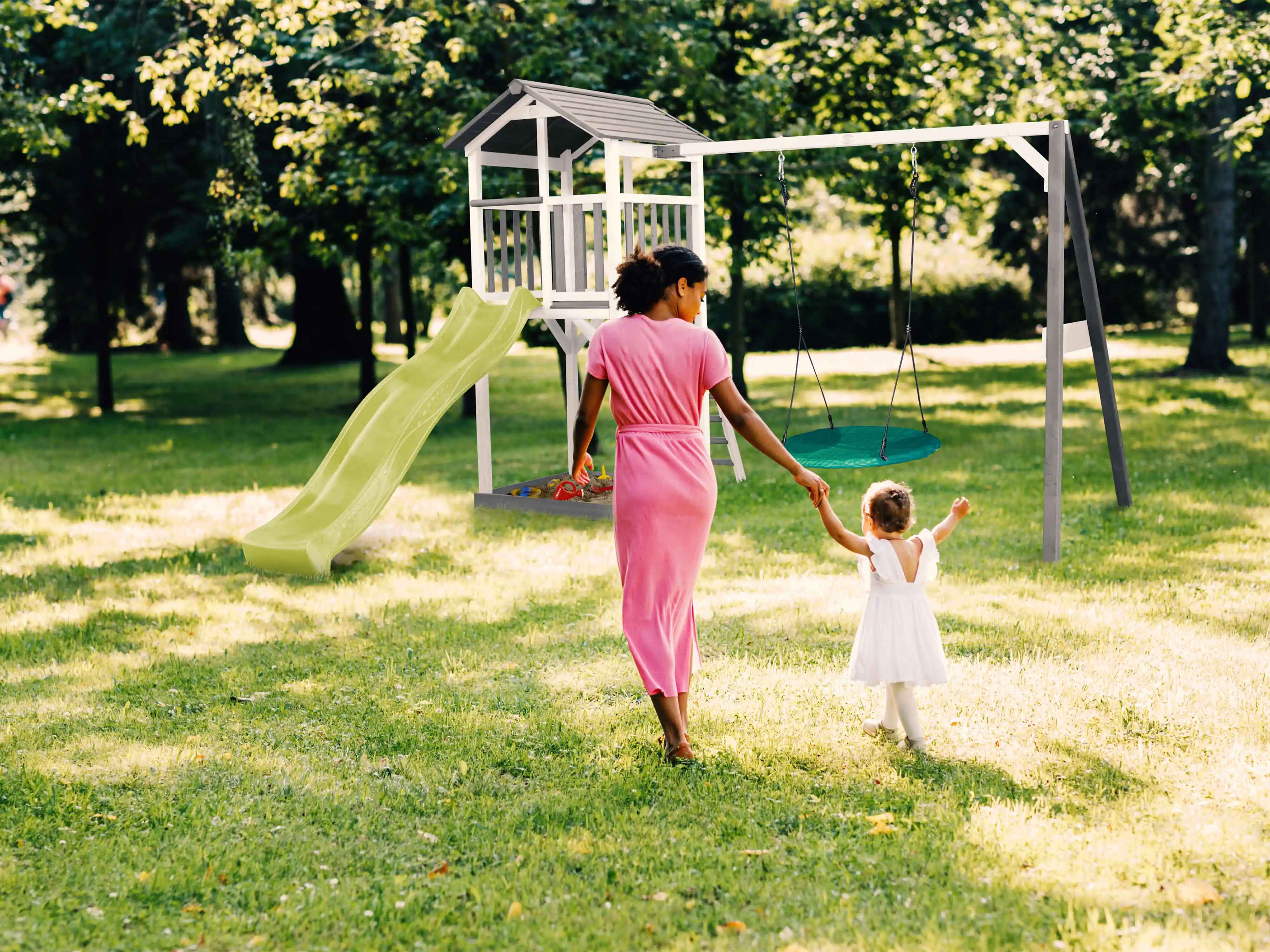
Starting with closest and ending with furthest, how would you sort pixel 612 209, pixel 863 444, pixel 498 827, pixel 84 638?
1. pixel 498 827
2. pixel 84 638
3. pixel 863 444
4. pixel 612 209

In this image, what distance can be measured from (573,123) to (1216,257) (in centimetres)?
1459

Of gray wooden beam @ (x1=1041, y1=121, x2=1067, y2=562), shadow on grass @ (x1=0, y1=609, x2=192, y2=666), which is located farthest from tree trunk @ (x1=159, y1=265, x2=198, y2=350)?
gray wooden beam @ (x1=1041, y1=121, x2=1067, y2=562)

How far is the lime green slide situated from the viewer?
8625 millimetres

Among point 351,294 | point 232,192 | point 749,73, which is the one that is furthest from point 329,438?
point 351,294

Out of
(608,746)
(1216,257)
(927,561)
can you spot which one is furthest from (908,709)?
(1216,257)

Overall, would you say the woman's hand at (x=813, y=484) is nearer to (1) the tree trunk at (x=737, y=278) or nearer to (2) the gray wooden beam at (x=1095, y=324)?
(2) the gray wooden beam at (x=1095, y=324)

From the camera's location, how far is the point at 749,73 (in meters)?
17.4

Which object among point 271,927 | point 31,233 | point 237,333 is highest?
point 31,233

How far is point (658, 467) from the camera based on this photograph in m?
4.95

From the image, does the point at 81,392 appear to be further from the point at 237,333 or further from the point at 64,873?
the point at 64,873

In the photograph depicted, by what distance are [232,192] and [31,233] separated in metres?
16.5

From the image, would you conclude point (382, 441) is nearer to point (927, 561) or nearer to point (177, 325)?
point (927, 561)

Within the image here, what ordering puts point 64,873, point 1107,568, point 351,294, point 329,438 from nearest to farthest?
1. point 64,873
2. point 1107,568
3. point 329,438
4. point 351,294

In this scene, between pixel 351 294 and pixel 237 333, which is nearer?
pixel 237 333
